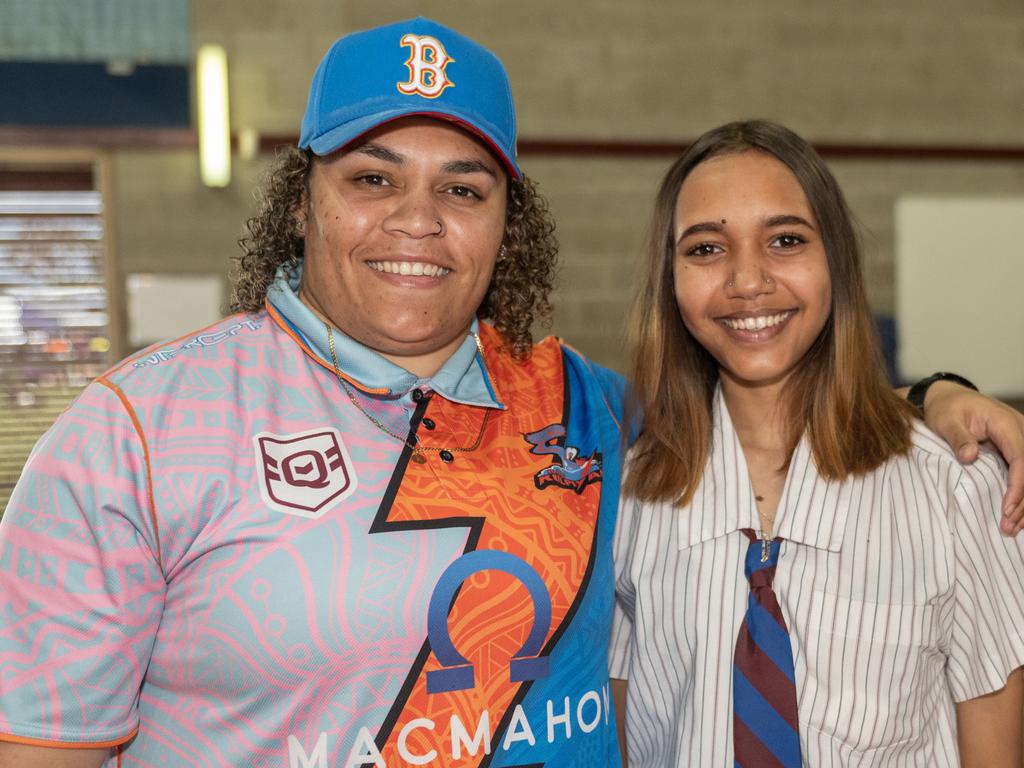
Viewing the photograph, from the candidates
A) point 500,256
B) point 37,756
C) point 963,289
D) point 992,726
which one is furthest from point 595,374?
point 963,289

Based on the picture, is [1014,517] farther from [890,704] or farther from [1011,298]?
[1011,298]

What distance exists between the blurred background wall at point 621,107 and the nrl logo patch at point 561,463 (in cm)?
306

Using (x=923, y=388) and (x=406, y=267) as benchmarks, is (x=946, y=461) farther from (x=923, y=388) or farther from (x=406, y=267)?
(x=406, y=267)

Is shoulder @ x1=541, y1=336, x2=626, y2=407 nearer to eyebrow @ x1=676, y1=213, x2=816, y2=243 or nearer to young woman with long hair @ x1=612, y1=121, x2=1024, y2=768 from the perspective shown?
young woman with long hair @ x1=612, y1=121, x2=1024, y2=768

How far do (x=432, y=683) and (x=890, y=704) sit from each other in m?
0.68

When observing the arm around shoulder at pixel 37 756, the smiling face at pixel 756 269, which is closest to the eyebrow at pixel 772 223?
the smiling face at pixel 756 269

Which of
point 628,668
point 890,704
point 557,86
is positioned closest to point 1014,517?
A: point 890,704

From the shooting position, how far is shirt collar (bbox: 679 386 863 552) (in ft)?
4.80

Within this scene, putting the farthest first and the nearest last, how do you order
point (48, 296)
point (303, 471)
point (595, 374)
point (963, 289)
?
point (963, 289)
point (48, 296)
point (595, 374)
point (303, 471)

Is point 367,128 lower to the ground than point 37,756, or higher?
higher

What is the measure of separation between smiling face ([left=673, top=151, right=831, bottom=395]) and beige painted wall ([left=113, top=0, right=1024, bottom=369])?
128 inches

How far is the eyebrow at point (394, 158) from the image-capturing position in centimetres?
138

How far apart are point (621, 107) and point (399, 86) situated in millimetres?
3916

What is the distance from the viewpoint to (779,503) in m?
1.54
